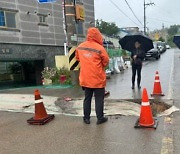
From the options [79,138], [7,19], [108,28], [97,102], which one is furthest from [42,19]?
[108,28]

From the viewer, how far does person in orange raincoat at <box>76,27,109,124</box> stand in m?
5.48

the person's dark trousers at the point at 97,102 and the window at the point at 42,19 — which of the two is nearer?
the person's dark trousers at the point at 97,102

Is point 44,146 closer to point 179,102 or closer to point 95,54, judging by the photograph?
point 95,54

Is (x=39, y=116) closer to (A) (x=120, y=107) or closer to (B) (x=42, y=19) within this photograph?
(A) (x=120, y=107)

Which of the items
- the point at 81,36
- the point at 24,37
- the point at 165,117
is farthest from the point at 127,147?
the point at 81,36

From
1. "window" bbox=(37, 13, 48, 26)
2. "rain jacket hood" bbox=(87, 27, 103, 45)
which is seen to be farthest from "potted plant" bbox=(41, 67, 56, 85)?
"window" bbox=(37, 13, 48, 26)

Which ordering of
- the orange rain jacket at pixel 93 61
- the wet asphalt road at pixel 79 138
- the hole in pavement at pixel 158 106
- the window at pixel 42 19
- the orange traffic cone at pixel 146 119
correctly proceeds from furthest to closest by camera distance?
the window at pixel 42 19 < the hole in pavement at pixel 158 106 < the orange rain jacket at pixel 93 61 < the orange traffic cone at pixel 146 119 < the wet asphalt road at pixel 79 138

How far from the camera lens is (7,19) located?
53.5ft

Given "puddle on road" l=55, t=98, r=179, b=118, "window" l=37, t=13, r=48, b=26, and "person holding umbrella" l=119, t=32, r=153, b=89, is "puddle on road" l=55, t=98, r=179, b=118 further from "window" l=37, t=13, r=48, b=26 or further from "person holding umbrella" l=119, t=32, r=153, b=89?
"window" l=37, t=13, r=48, b=26

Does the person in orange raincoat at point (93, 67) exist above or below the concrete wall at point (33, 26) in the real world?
below

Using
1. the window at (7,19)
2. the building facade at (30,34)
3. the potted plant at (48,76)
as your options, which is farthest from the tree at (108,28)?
the potted plant at (48,76)

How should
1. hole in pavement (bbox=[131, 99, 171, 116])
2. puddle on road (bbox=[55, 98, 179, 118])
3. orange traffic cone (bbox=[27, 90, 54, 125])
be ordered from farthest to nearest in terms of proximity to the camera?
hole in pavement (bbox=[131, 99, 171, 116])
puddle on road (bbox=[55, 98, 179, 118])
orange traffic cone (bbox=[27, 90, 54, 125])

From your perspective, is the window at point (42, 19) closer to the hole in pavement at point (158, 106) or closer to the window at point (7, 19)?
the window at point (7, 19)

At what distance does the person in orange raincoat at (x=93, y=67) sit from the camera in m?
5.48
